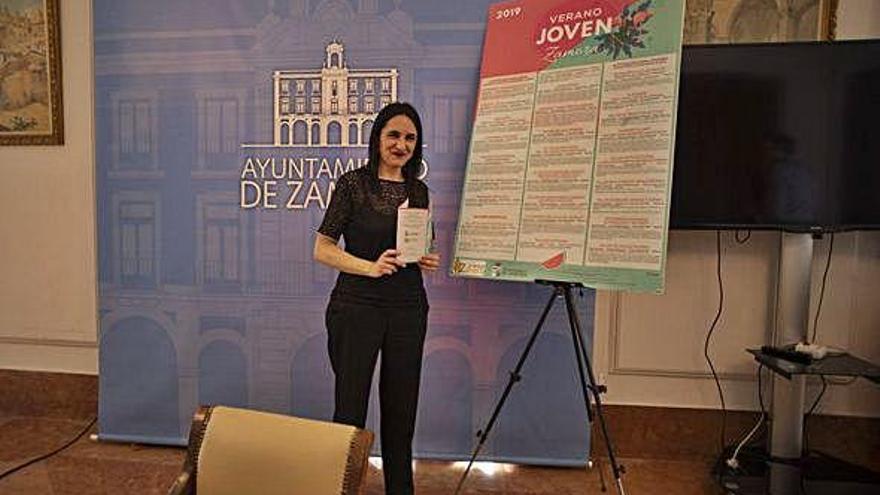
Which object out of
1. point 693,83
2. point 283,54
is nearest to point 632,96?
point 693,83

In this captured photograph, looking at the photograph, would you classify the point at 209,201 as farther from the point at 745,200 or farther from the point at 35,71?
the point at 745,200

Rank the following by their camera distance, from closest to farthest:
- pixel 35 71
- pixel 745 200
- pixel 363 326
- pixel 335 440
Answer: pixel 335 440 → pixel 363 326 → pixel 745 200 → pixel 35 71

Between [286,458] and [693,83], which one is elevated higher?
[693,83]

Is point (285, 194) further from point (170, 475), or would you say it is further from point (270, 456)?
point (270, 456)

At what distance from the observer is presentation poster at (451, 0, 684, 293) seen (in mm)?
2203

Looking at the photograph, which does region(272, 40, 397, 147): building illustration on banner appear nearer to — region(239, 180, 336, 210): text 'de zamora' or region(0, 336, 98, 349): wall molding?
region(239, 180, 336, 210): text 'de zamora'

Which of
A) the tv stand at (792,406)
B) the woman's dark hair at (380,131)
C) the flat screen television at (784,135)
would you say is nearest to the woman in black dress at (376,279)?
the woman's dark hair at (380,131)

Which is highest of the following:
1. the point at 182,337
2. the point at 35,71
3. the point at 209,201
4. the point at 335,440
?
the point at 35,71

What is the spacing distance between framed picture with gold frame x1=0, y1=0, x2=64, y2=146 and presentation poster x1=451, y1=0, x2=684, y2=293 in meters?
2.44

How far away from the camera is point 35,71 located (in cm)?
341

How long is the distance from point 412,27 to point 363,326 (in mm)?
1484

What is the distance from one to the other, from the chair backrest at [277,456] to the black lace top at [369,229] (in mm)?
904

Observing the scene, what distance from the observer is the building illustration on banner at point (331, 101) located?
291 cm

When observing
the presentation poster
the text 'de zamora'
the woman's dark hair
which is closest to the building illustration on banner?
the text 'de zamora'
